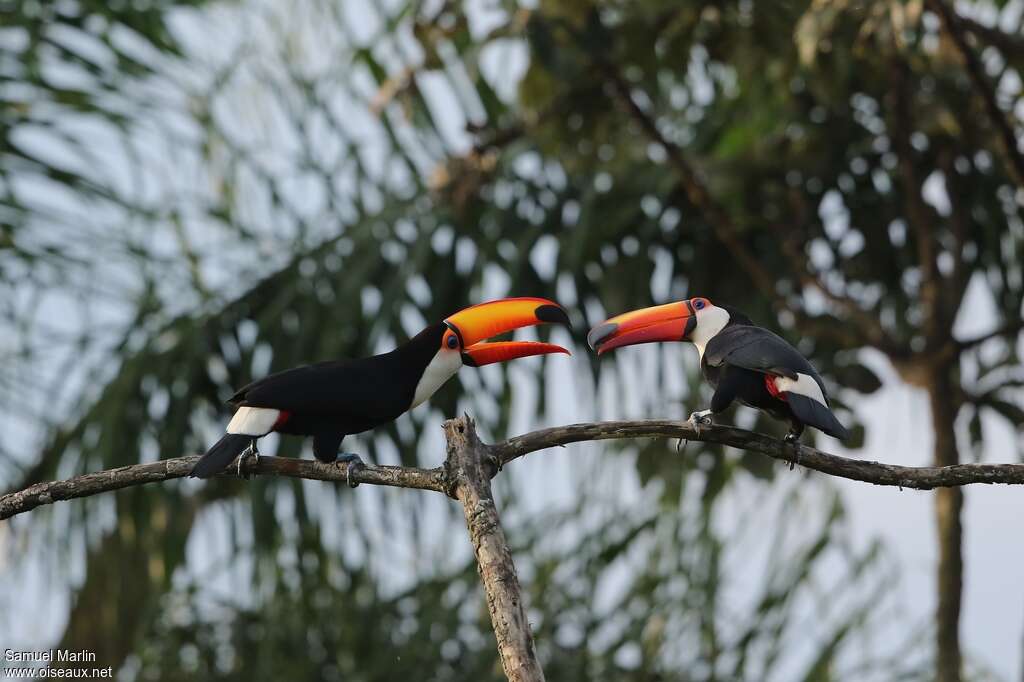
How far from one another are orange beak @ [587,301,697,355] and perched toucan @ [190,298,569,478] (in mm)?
109

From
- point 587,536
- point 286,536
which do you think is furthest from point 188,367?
point 587,536

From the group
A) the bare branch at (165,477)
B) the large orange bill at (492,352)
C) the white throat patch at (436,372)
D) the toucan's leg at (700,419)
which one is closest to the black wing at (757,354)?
the toucan's leg at (700,419)

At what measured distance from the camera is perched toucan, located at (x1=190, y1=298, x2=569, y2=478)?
237cm

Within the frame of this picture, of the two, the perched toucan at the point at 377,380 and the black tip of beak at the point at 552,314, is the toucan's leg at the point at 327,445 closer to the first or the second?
the perched toucan at the point at 377,380

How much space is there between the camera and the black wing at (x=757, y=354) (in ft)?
7.91

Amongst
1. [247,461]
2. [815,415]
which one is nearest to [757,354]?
[815,415]

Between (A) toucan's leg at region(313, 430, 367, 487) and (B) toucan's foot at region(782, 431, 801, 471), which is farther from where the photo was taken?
(A) toucan's leg at region(313, 430, 367, 487)

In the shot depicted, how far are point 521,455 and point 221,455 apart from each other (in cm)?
48

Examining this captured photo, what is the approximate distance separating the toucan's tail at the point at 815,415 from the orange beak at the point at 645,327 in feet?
0.92

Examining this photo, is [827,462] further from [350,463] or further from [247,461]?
[247,461]

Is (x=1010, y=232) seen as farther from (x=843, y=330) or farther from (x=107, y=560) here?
(x=107, y=560)

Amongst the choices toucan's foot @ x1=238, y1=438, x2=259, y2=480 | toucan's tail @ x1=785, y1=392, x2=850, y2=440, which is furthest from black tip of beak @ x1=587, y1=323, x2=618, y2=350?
toucan's foot @ x1=238, y1=438, x2=259, y2=480

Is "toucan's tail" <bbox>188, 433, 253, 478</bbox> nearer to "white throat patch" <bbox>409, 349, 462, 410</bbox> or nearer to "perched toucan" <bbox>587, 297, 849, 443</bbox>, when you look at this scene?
"white throat patch" <bbox>409, 349, 462, 410</bbox>

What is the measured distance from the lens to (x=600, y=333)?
244 cm
